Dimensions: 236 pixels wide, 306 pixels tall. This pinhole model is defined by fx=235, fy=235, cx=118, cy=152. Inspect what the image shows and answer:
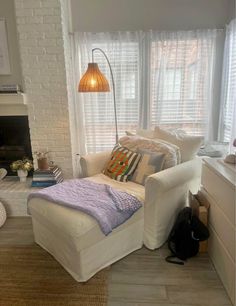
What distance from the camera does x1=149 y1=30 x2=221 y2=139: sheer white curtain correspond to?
274 cm

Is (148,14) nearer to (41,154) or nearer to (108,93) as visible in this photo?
(108,93)

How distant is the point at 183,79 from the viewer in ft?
9.34

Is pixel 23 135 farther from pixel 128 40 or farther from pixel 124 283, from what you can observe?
pixel 124 283

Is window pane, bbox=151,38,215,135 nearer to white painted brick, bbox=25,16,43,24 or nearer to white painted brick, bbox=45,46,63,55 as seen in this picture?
white painted brick, bbox=45,46,63,55

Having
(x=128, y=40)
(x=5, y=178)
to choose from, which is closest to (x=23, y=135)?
(x=5, y=178)

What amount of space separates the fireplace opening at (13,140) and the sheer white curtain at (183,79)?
156cm

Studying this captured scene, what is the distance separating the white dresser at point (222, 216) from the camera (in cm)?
144

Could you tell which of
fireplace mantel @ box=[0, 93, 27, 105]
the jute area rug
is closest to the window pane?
fireplace mantel @ box=[0, 93, 27, 105]

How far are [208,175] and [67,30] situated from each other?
2187 millimetres

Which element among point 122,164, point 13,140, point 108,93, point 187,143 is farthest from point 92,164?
point 13,140

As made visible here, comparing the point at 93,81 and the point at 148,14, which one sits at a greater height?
the point at 148,14

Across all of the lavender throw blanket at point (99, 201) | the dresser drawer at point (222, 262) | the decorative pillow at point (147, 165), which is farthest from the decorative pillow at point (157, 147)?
the dresser drawer at point (222, 262)

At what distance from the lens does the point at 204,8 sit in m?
2.70

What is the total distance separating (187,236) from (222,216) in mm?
329
